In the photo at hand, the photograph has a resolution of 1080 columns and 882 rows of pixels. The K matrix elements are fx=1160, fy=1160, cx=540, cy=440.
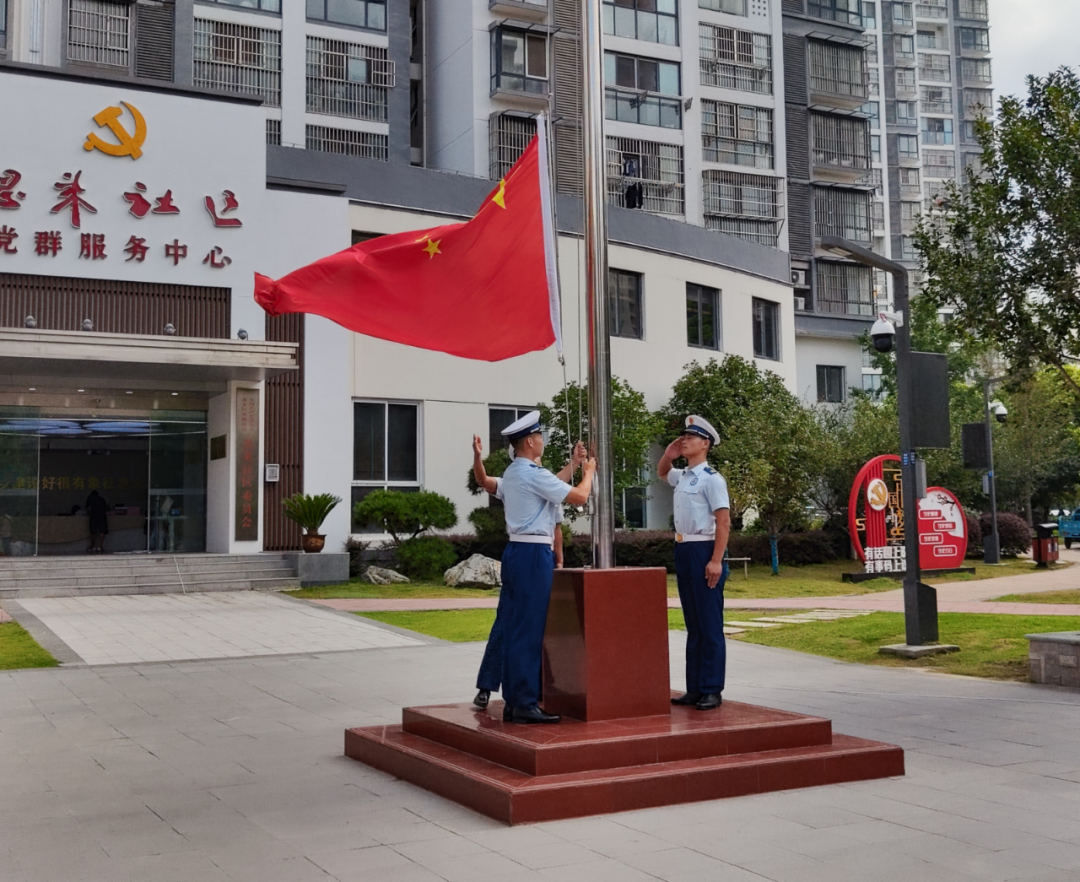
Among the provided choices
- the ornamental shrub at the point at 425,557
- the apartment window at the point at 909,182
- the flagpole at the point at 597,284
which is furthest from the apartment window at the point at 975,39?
the flagpole at the point at 597,284

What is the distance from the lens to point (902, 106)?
7506 cm

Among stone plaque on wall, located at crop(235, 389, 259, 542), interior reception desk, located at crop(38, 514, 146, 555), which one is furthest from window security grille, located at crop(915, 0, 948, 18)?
interior reception desk, located at crop(38, 514, 146, 555)

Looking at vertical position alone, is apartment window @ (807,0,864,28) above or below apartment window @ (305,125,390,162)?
above

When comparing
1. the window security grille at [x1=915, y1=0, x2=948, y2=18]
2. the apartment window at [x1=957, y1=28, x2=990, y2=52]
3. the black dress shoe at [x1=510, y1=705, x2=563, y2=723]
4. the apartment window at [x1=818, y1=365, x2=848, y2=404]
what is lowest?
the black dress shoe at [x1=510, y1=705, x2=563, y2=723]

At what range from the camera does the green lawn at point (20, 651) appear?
12047 millimetres

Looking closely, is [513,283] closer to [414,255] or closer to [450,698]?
[414,255]

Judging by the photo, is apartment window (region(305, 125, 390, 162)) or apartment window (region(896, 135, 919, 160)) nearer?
apartment window (region(305, 125, 390, 162))

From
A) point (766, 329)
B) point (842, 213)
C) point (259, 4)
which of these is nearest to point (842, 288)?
point (842, 213)

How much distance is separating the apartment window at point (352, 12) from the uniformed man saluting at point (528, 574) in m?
32.0

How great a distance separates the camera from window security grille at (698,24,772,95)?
140 feet

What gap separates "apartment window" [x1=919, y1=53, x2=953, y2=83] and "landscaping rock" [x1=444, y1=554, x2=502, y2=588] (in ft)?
217

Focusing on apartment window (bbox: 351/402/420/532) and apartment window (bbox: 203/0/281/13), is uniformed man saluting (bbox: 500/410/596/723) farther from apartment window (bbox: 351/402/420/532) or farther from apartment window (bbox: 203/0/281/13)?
apartment window (bbox: 203/0/281/13)

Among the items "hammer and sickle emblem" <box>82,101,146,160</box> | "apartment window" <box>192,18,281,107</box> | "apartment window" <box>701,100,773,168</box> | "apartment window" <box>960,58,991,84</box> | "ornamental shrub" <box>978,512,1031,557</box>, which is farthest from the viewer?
"apartment window" <box>960,58,991,84</box>

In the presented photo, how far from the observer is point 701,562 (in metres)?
7.38
